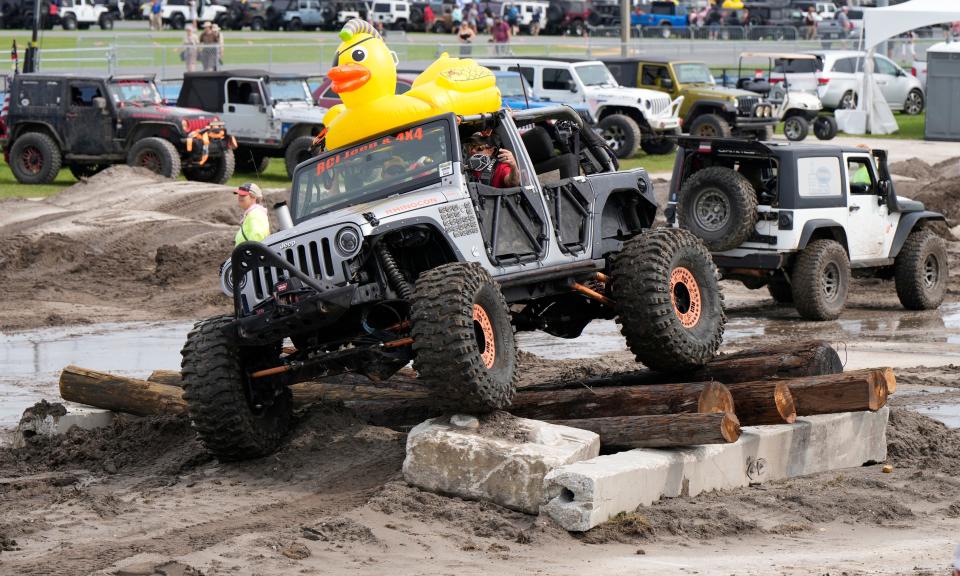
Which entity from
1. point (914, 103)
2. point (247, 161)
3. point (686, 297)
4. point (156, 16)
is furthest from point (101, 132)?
point (156, 16)

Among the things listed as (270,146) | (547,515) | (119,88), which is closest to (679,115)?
(270,146)

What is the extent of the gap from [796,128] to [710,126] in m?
4.01

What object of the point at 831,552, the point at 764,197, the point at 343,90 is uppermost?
the point at 343,90

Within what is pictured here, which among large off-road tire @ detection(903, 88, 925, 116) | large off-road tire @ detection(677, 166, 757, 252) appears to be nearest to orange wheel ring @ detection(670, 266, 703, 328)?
large off-road tire @ detection(677, 166, 757, 252)

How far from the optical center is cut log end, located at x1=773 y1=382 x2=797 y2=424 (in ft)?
30.2

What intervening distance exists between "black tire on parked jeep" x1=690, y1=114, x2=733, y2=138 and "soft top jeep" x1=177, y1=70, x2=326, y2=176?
8.67 metres

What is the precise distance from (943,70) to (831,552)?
3054cm

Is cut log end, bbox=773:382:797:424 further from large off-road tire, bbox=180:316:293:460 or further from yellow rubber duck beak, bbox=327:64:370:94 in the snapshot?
yellow rubber duck beak, bbox=327:64:370:94

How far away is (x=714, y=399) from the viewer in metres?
9.03

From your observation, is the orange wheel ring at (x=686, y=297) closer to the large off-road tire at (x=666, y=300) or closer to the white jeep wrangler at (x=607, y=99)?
the large off-road tire at (x=666, y=300)

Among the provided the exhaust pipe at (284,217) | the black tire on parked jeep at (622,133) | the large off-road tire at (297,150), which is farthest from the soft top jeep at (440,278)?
the black tire on parked jeep at (622,133)

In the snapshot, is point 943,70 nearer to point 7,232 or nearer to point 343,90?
point 7,232

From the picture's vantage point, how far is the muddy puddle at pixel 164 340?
13.5 m

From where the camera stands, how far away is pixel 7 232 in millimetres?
20297
